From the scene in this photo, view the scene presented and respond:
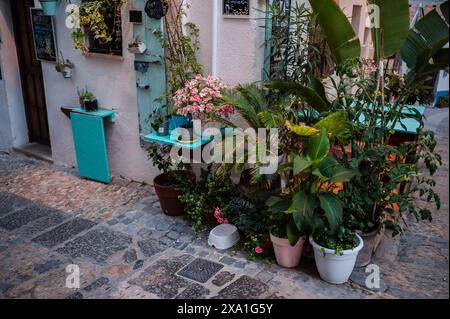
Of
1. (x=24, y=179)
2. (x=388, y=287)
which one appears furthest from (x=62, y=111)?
(x=388, y=287)

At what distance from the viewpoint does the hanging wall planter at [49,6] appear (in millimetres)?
5992

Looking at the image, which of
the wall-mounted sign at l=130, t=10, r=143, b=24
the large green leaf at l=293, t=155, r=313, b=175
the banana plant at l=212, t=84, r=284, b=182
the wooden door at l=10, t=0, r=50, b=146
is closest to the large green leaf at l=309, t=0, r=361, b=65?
the banana plant at l=212, t=84, r=284, b=182

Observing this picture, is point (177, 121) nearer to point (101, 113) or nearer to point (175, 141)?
point (175, 141)

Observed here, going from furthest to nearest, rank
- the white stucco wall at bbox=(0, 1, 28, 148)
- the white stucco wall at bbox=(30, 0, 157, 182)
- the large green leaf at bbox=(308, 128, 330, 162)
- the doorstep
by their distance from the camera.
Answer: the doorstep < the white stucco wall at bbox=(0, 1, 28, 148) < the white stucco wall at bbox=(30, 0, 157, 182) < the large green leaf at bbox=(308, 128, 330, 162)

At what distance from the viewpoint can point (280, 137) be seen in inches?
168

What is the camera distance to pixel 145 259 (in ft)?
14.3

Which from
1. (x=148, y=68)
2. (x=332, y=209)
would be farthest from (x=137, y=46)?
(x=332, y=209)

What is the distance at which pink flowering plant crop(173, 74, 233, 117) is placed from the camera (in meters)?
4.51

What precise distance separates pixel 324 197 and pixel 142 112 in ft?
9.76

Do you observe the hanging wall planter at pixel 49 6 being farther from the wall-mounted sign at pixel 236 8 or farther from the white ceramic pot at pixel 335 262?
the white ceramic pot at pixel 335 262

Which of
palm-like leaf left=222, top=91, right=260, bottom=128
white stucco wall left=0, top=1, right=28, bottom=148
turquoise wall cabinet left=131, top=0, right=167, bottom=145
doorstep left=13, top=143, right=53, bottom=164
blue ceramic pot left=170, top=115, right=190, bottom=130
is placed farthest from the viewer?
doorstep left=13, top=143, right=53, bottom=164

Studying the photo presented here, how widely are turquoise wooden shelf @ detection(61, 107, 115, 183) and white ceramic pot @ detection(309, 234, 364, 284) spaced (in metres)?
3.41

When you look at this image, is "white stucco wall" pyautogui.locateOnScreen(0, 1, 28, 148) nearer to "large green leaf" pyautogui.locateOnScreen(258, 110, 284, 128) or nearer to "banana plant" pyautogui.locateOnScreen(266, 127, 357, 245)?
"large green leaf" pyautogui.locateOnScreen(258, 110, 284, 128)

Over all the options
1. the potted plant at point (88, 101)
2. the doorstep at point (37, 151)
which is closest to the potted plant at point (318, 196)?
the potted plant at point (88, 101)
